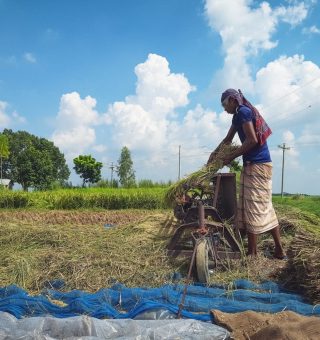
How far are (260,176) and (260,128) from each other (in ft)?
1.83

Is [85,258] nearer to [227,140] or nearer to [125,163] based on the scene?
[227,140]

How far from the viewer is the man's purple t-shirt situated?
483cm

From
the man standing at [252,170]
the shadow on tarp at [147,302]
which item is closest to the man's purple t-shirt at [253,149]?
the man standing at [252,170]

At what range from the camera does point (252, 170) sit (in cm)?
496

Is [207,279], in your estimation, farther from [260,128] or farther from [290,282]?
[260,128]

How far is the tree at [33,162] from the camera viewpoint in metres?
43.9

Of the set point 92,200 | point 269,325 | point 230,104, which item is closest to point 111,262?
point 269,325

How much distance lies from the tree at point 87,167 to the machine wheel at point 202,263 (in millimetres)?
41776

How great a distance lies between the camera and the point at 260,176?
495 centimetres

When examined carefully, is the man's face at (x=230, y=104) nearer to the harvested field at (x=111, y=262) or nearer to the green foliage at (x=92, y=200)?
the harvested field at (x=111, y=262)

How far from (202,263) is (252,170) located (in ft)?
4.88

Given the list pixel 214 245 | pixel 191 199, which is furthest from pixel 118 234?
pixel 214 245

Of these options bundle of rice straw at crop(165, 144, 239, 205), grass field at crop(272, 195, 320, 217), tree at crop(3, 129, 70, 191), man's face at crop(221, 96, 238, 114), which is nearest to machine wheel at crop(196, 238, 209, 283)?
bundle of rice straw at crop(165, 144, 239, 205)

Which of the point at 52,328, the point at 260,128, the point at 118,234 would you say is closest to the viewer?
the point at 52,328
